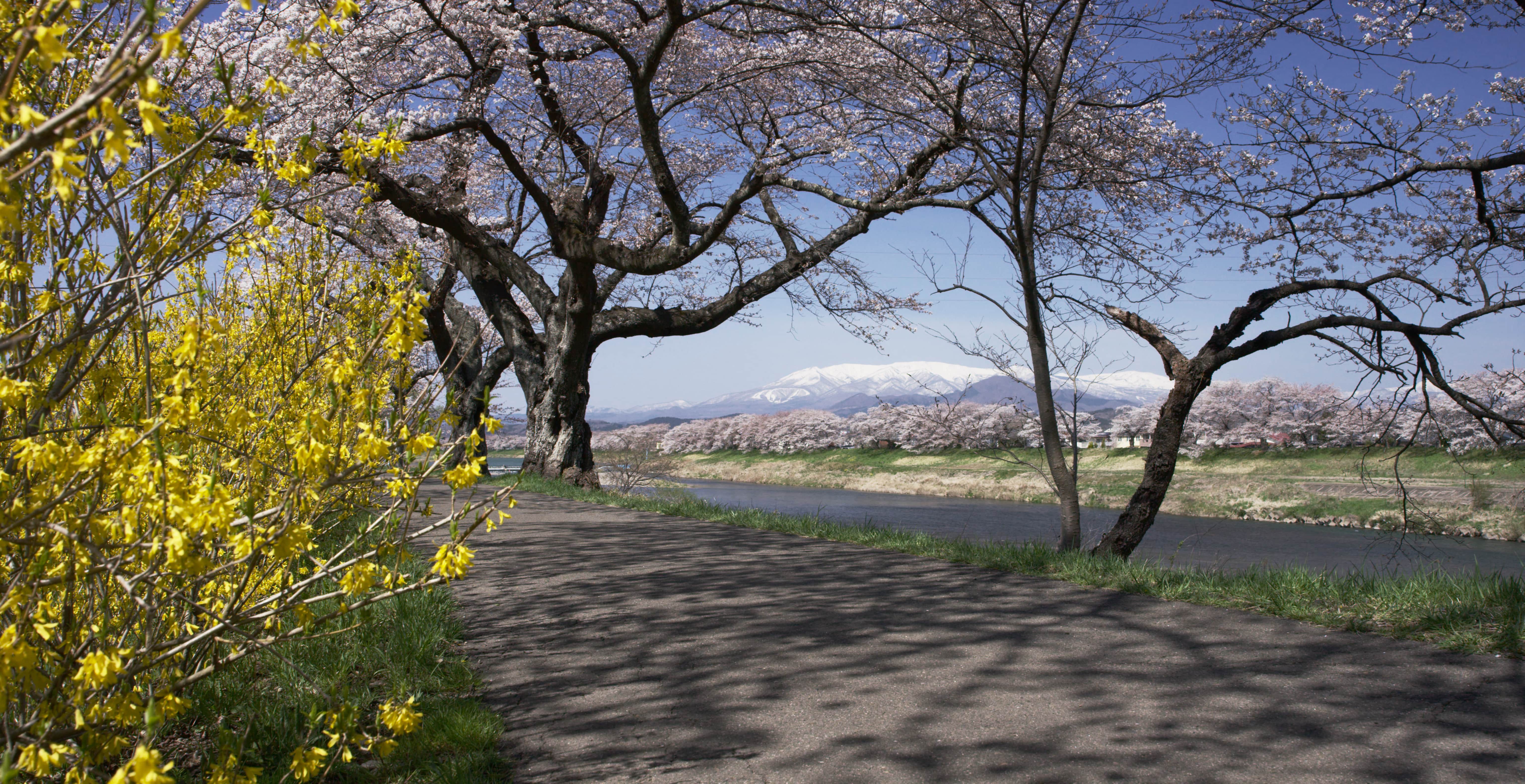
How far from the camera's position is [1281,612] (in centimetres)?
454

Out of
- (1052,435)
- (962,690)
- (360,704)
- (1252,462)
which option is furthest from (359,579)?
(1252,462)

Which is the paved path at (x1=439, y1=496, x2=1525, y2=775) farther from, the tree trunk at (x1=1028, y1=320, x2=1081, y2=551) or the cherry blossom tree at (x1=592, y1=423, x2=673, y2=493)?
the cherry blossom tree at (x1=592, y1=423, x2=673, y2=493)

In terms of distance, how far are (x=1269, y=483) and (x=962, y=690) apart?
2372 centimetres

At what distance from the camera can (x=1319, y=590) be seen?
4.86 m

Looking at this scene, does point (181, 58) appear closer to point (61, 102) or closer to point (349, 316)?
point (61, 102)

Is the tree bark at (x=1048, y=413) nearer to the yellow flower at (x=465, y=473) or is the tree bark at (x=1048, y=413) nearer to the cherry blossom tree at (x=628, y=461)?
the yellow flower at (x=465, y=473)

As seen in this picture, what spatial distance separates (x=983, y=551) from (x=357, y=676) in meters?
4.50

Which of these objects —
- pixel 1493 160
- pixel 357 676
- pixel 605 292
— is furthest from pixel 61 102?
pixel 605 292

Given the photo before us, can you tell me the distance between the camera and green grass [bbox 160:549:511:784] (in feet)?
8.97

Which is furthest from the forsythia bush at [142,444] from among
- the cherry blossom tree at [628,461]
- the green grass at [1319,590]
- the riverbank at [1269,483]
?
the cherry blossom tree at [628,461]

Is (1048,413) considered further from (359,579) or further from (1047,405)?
(359,579)

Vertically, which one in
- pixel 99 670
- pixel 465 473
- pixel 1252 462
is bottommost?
pixel 1252 462

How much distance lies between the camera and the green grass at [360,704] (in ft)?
8.97

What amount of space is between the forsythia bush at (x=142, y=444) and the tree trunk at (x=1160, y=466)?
604 cm
